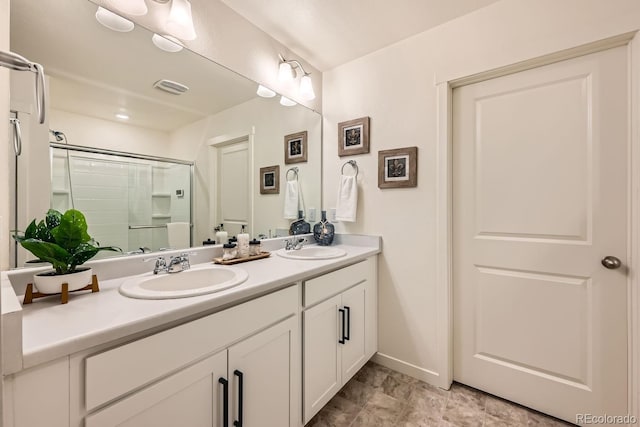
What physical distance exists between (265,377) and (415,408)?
98cm

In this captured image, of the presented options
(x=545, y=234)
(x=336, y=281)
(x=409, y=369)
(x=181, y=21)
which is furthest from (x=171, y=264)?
(x=545, y=234)

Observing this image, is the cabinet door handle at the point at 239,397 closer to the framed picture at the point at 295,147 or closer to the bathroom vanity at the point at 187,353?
the bathroom vanity at the point at 187,353

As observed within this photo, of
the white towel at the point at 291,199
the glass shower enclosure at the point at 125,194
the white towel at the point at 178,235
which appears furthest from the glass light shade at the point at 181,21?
the white towel at the point at 291,199

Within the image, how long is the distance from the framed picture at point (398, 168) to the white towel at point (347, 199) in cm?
20

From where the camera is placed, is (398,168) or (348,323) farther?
(398,168)

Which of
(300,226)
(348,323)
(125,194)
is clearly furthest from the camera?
(300,226)

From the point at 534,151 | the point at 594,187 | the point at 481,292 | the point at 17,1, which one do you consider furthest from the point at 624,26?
the point at 17,1

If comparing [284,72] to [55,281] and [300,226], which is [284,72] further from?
[55,281]

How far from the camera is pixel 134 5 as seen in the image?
118cm

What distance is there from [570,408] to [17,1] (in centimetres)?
296

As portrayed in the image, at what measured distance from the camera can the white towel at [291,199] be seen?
81.4 inches

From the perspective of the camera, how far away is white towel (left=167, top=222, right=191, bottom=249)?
1.38 metres

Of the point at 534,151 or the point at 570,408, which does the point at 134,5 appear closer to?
the point at 534,151

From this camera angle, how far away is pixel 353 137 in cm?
206
